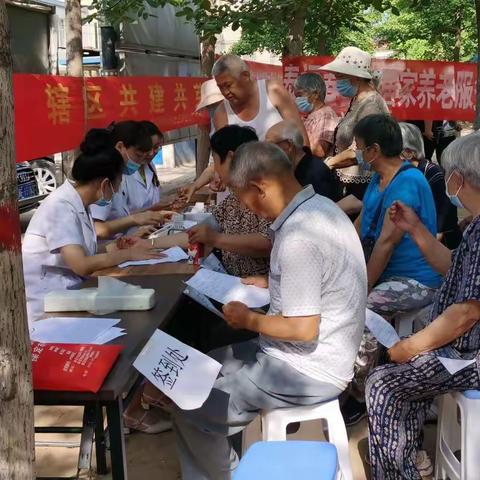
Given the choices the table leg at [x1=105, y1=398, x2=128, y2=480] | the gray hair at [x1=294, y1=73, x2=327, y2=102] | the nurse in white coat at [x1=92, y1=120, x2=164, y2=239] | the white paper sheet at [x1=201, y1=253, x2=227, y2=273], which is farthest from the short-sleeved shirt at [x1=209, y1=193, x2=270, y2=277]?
the gray hair at [x1=294, y1=73, x2=327, y2=102]

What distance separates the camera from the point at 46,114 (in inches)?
196

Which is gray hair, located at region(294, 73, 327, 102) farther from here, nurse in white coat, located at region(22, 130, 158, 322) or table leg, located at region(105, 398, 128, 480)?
table leg, located at region(105, 398, 128, 480)

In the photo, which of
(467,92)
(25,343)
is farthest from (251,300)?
(467,92)

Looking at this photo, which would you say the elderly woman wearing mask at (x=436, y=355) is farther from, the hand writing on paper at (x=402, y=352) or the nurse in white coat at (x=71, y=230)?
the nurse in white coat at (x=71, y=230)

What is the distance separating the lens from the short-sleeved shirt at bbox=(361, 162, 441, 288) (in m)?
2.64

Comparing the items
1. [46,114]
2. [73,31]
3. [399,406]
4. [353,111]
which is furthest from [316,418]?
[73,31]

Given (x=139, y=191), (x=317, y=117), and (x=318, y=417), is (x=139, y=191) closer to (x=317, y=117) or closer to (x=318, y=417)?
(x=317, y=117)

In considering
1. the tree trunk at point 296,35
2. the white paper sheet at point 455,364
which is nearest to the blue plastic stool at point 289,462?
the white paper sheet at point 455,364

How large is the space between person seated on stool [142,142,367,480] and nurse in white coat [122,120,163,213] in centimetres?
175

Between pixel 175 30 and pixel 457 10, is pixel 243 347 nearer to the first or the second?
pixel 175 30

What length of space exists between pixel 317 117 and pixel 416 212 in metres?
2.01

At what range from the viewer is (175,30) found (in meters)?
10.5

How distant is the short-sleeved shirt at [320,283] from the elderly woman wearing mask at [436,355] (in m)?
0.19

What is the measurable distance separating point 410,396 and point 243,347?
22.7 inches
